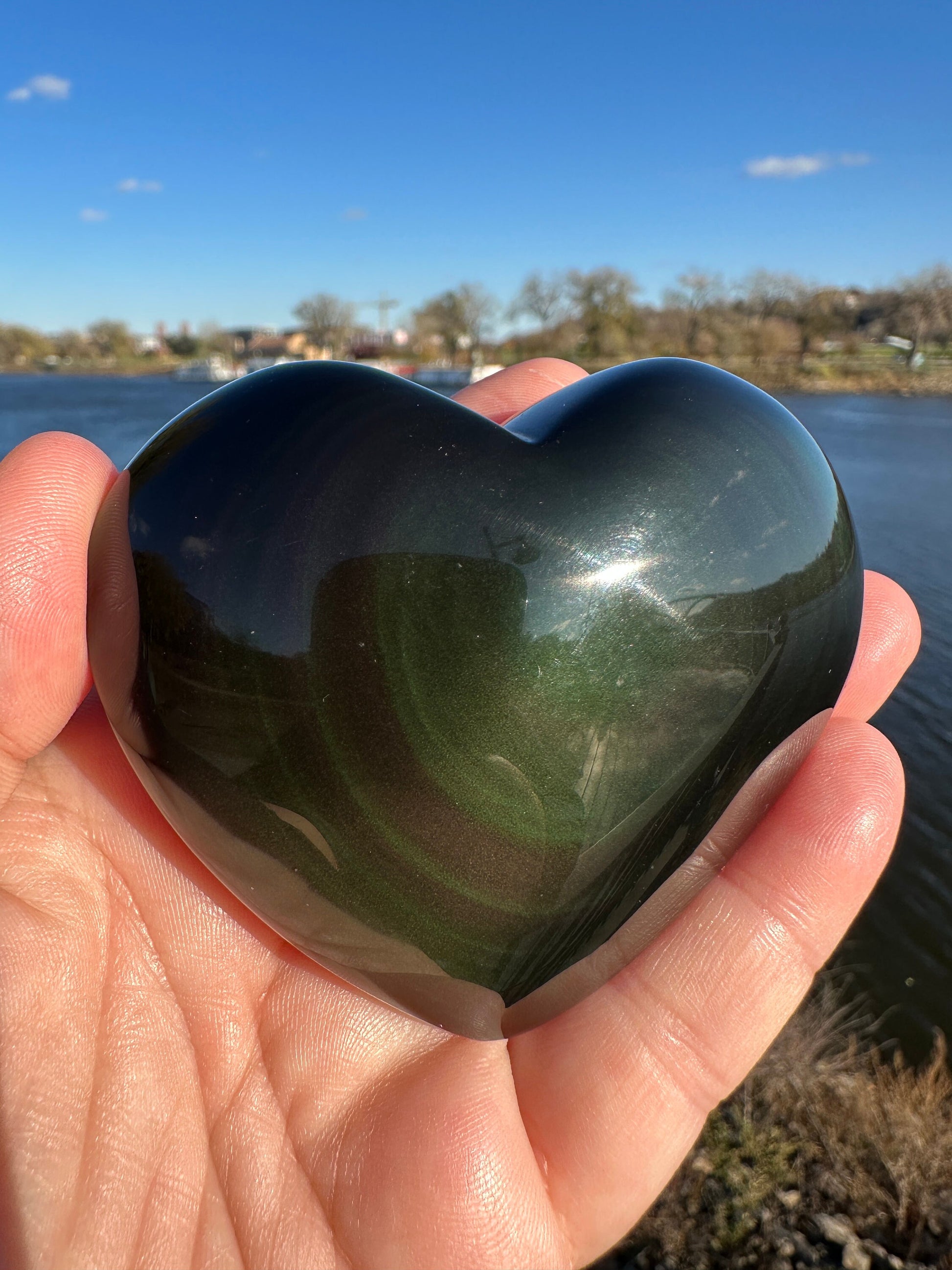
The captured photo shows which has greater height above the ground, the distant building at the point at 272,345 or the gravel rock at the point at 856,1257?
the distant building at the point at 272,345

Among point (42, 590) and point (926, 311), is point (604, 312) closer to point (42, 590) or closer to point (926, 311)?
point (926, 311)

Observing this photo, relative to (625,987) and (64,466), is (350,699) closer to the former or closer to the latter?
(64,466)

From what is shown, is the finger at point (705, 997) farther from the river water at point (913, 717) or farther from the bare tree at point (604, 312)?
the bare tree at point (604, 312)

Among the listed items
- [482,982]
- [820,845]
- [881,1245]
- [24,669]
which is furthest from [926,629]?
[24,669]

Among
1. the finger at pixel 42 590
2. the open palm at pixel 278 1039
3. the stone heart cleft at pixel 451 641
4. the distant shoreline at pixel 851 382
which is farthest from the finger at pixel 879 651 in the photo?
the distant shoreline at pixel 851 382

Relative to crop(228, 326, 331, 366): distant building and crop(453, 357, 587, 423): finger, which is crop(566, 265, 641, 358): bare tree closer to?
crop(228, 326, 331, 366): distant building

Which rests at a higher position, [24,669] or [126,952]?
[24,669]
